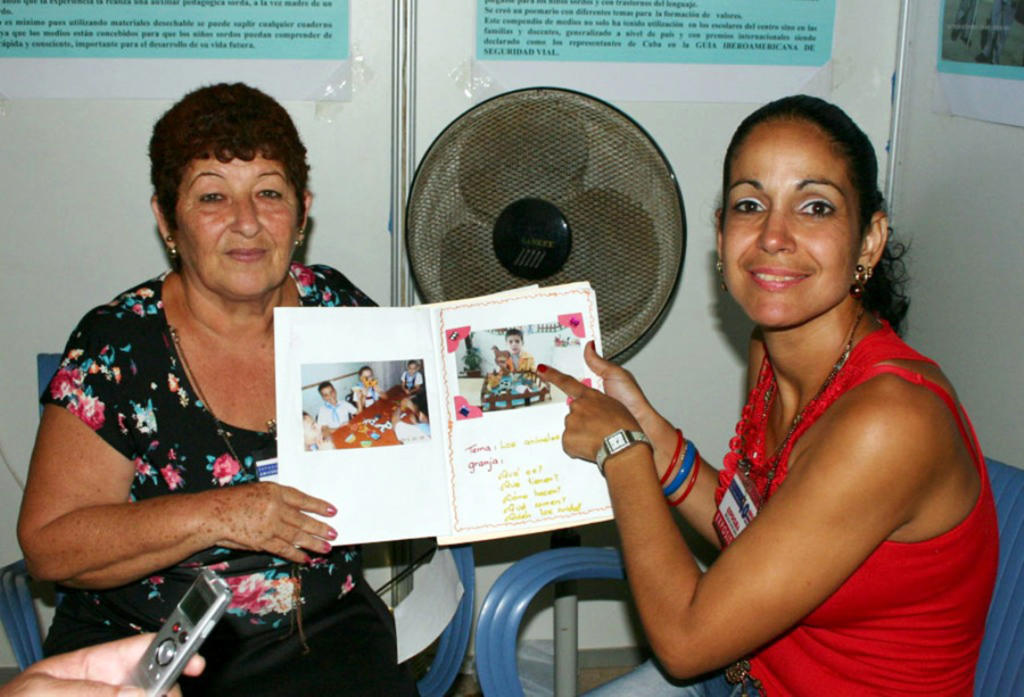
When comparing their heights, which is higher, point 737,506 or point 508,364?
point 508,364

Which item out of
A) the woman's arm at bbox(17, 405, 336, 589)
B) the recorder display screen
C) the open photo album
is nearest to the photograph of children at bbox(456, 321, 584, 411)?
the open photo album

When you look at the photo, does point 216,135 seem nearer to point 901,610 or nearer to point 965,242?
point 901,610

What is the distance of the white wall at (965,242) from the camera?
78.2 inches

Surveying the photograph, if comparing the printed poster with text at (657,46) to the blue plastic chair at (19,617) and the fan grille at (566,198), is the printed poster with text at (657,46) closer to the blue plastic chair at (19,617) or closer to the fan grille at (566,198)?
the fan grille at (566,198)

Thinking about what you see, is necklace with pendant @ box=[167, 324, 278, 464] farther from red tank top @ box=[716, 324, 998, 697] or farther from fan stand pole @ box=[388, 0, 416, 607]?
red tank top @ box=[716, 324, 998, 697]

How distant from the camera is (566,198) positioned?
1.89 m

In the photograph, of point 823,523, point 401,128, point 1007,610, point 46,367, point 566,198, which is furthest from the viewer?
point 401,128

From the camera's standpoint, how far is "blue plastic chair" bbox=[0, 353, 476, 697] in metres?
1.79

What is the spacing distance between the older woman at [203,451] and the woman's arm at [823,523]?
2.05 feet

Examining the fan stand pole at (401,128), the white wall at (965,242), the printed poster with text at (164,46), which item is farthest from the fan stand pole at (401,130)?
the white wall at (965,242)

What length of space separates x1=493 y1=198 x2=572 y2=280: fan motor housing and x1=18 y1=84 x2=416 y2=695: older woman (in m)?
0.40

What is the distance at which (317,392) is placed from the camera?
1661 mm

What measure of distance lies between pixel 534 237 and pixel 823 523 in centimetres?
84

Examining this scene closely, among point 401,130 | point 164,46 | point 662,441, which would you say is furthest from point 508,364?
point 164,46
